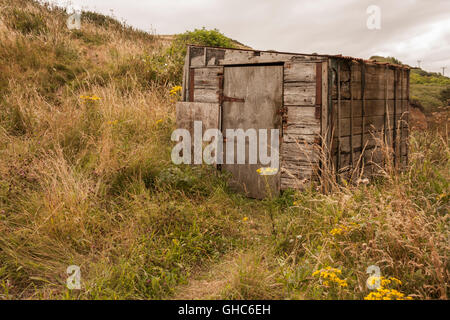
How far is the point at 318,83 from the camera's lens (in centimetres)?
554

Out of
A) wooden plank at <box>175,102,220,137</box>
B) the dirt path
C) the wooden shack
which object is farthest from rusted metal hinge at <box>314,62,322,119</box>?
the dirt path

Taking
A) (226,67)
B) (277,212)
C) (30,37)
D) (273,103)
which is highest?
(30,37)

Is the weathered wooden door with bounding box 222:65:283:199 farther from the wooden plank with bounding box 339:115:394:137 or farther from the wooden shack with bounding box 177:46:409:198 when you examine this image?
the wooden plank with bounding box 339:115:394:137

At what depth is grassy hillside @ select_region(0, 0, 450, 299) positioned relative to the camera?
334 cm

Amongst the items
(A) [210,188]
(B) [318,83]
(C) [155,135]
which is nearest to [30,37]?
(C) [155,135]

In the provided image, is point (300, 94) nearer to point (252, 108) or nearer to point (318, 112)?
point (318, 112)

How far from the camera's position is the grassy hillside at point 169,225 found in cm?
334

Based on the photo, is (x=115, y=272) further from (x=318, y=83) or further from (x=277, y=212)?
(x=318, y=83)

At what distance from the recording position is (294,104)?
5.81 m

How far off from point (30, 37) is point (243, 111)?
28.2ft

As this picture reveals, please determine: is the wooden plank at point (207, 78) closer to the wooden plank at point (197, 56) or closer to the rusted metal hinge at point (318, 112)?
the wooden plank at point (197, 56)

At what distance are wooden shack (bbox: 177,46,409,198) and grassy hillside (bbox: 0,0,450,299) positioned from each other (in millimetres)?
484

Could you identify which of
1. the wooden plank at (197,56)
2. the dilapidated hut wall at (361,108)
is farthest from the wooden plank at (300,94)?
the wooden plank at (197,56)

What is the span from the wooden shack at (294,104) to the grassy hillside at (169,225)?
484mm
